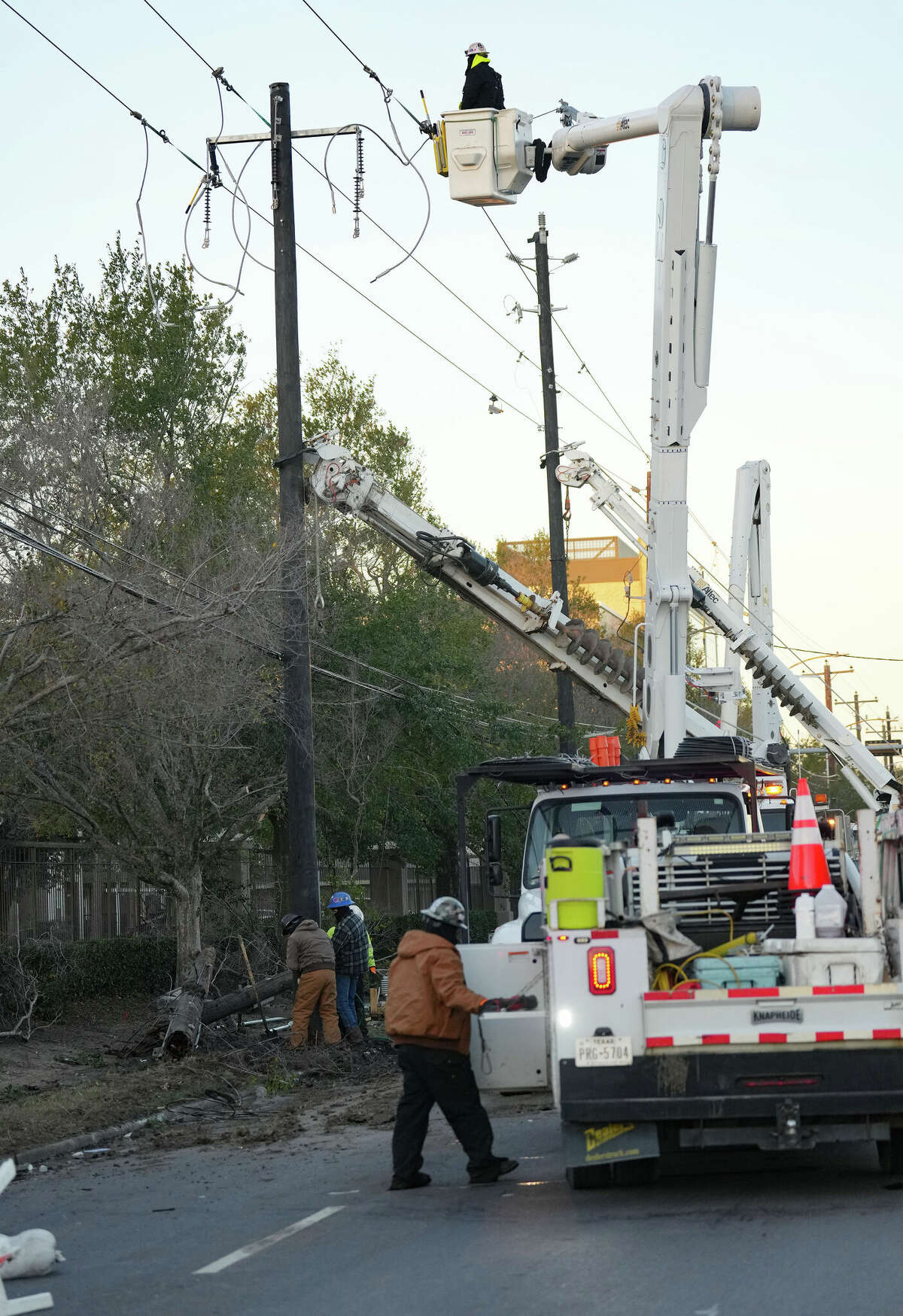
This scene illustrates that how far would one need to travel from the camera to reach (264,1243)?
7.76m

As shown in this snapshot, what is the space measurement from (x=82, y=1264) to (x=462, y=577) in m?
13.8

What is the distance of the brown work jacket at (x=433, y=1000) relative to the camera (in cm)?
884

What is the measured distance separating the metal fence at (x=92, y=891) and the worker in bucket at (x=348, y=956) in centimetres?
526

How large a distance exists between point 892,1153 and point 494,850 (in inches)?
184

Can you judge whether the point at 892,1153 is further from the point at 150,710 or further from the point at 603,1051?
the point at 150,710

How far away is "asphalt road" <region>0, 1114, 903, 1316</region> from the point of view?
6410 millimetres

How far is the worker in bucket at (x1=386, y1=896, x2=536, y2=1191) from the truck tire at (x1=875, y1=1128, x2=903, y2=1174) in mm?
2087

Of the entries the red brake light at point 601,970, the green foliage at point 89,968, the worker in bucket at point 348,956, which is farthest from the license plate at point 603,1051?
the green foliage at point 89,968

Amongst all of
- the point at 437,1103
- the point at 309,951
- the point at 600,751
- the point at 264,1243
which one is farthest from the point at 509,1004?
the point at 309,951

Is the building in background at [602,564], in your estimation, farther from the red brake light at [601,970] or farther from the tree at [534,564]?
the red brake light at [601,970]

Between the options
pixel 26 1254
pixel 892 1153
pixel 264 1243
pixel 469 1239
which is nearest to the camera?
pixel 26 1254

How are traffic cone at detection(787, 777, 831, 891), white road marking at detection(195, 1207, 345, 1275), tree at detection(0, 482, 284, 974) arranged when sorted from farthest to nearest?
tree at detection(0, 482, 284, 974)
traffic cone at detection(787, 777, 831, 891)
white road marking at detection(195, 1207, 345, 1275)

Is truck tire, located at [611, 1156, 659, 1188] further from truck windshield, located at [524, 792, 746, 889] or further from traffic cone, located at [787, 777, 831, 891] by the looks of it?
truck windshield, located at [524, 792, 746, 889]

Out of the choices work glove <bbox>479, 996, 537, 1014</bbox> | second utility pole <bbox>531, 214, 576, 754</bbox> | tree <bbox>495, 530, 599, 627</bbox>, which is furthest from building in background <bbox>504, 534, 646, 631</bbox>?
work glove <bbox>479, 996, 537, 1014</bbox>
